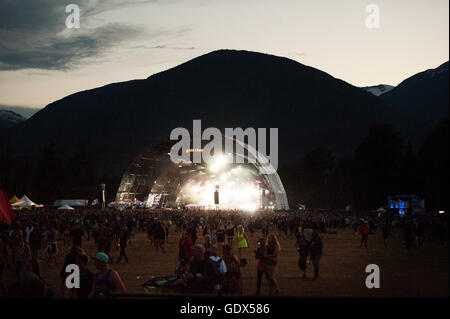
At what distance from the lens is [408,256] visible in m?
23.3

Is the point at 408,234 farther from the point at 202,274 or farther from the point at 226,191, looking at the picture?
the point at 226,191

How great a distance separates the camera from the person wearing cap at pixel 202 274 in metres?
8.49

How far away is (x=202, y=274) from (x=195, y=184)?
274 feet

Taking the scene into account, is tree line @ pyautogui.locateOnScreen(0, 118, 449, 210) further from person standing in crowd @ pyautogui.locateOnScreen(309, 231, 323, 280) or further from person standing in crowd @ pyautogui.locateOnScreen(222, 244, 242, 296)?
person standing in crowd @ pyautogui.locateOnScreen(222, 244, 242, 296)

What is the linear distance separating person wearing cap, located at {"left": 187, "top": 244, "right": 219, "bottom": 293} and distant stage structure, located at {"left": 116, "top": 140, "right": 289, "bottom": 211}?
57530 mm

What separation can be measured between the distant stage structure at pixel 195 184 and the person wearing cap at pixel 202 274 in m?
57.5

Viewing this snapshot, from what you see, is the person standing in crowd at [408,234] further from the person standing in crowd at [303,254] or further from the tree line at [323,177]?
the tree line at [323,177]

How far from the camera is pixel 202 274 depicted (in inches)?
336

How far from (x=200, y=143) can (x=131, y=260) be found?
5036cm

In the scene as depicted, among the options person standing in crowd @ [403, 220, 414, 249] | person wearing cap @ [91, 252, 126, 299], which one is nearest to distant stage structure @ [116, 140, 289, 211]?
person standing in crowd @ [403, 220, 414, 249]

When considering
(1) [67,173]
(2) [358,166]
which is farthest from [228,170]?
(1) [67,173]

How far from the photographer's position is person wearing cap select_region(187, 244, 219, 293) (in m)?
8.49
